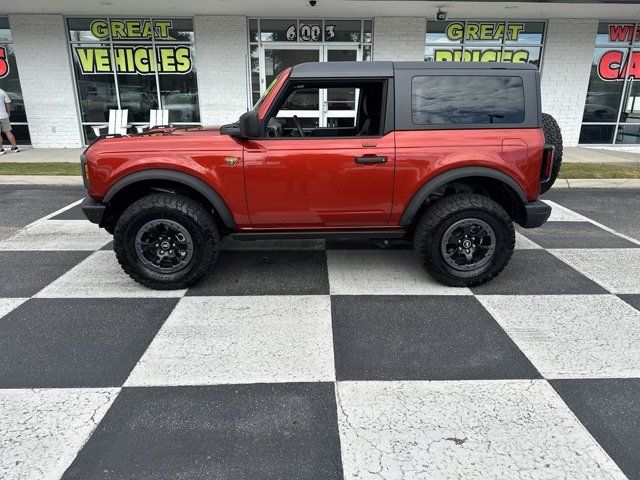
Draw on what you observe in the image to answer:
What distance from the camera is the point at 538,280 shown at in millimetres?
4434

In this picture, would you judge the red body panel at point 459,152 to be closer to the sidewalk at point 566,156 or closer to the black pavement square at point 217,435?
the black pavement square at point 217,435

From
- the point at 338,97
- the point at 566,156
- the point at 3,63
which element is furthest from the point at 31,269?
the point at 566,156

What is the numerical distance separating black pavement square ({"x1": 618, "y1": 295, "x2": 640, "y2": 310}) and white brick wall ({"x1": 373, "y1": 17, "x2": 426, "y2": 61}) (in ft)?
30.7

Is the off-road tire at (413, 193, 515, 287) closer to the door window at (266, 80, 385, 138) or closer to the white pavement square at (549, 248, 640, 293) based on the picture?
the door window at (266, 80, 385, 138)

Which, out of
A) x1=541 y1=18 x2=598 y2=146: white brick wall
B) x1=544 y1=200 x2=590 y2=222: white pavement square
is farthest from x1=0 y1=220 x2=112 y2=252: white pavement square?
x1=541 y1=18 x2=598 y2=146: white brick wall

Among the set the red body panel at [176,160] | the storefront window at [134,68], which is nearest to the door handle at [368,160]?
the red body panel at [176,160]

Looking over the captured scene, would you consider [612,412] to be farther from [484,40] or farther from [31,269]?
[484,40]

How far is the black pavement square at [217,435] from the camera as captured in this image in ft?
7.32

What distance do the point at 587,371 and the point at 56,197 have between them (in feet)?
25.6

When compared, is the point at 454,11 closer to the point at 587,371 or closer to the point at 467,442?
the point at 587,371

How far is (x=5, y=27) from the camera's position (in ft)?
38.1

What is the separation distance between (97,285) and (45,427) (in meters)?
1.96

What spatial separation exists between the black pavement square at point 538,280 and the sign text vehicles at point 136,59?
402 inches

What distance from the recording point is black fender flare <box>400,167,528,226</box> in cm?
395
